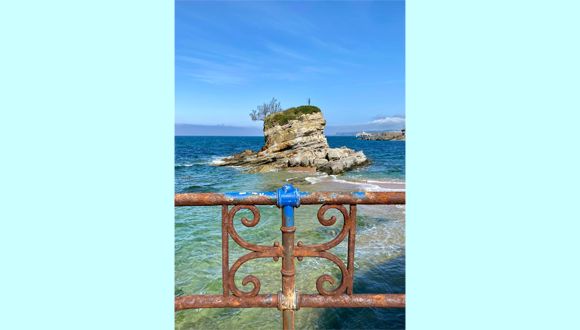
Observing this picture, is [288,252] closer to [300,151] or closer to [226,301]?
[226,301]

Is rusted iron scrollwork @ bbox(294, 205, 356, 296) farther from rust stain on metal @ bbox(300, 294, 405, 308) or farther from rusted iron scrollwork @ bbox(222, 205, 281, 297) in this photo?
rusted iron scrollwork @ bbox(222, 205, 281, 297)

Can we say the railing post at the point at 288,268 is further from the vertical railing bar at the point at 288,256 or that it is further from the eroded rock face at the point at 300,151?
the eroded rock face at the point at 300,151

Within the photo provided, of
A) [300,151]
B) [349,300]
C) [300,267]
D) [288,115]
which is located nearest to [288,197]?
[349,300]

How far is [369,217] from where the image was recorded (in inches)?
416

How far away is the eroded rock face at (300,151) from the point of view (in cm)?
3116

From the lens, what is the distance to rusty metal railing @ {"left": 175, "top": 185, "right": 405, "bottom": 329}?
Answer: 1.90m

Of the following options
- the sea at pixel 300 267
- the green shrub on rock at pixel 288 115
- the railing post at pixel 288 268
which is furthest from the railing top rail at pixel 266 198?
the green shrub on rock at pixel 288 115

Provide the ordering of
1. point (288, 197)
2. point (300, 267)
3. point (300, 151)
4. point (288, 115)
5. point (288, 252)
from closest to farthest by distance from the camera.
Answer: point (288, 197) → point (288, 252) → point (300, 267) → point (300, 151) → point (288, 115)

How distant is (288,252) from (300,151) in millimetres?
31153

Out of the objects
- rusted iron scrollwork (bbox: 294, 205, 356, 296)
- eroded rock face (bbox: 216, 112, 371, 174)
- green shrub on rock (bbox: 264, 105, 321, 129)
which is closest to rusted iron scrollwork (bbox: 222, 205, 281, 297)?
rusted iron scrollwork (bbox: 294, 205, 356, 296)

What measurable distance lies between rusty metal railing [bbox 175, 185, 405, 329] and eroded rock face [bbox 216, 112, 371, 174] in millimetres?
26983

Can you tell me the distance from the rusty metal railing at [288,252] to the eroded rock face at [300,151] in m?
27.0

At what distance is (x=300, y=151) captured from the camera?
3303cm

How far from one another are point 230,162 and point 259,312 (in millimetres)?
32228
